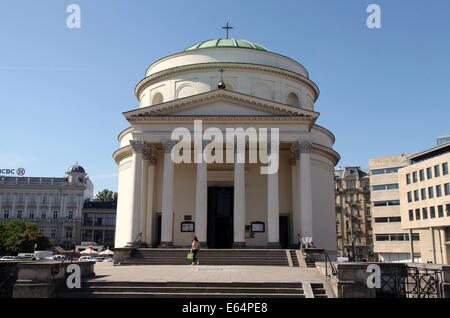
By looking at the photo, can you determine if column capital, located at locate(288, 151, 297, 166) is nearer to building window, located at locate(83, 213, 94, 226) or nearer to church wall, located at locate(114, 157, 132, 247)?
church wall, located at locate(114, 157, 132, 247)

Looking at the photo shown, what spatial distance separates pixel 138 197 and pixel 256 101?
10788 mm

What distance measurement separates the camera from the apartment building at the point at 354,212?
8172 centimetres

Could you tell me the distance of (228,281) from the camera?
1644cm

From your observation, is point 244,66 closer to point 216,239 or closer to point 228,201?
point 228,201

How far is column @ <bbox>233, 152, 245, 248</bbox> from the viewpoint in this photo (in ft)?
101

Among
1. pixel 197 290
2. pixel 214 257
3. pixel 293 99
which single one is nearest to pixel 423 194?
pixel 293 99

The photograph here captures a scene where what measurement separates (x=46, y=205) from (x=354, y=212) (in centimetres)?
5823

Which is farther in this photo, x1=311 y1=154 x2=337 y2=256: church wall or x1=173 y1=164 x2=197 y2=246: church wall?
x1=311 y1=154 x2=337 y2=256: church wall

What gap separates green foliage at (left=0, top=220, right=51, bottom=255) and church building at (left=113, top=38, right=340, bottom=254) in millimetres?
31639

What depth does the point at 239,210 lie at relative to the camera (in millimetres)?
31391

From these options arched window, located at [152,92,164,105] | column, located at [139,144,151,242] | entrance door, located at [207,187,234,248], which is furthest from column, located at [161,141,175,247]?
arched window, located at [152,92,164,105]

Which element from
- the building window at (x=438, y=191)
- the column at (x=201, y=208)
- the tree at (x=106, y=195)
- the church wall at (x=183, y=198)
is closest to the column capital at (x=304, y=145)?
the column at (x=201, y=208)

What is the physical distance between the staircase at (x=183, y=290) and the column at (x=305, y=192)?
15.5 m
